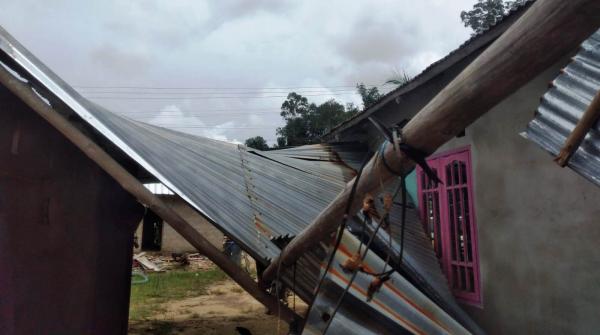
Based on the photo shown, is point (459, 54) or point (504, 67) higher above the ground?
point (459, 54)

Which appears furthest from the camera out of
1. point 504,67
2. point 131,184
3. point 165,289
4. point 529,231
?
point 165,289

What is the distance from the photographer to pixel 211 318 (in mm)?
8344

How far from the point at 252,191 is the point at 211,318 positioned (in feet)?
19.6

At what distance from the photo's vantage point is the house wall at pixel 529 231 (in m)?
3.46

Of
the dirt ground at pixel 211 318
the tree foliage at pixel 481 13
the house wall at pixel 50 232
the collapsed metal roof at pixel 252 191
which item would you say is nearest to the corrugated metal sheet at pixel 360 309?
the collapsed metal roof at pixel 252 191

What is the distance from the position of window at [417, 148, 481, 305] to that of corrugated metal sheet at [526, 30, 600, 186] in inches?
122

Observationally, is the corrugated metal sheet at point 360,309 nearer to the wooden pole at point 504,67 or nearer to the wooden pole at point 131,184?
the wooden pole at point 131,184

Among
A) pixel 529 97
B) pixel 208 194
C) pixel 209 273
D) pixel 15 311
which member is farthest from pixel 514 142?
pixel 209 273

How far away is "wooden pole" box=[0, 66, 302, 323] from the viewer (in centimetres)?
244

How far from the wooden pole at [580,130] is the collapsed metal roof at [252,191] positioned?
0.94 m

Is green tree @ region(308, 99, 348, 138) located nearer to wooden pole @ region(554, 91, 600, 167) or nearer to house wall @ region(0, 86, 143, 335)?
house wall @ region(0, 86, 143, 335)

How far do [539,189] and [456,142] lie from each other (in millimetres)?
1449

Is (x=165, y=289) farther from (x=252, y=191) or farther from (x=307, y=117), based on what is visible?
(x=307, y=117)

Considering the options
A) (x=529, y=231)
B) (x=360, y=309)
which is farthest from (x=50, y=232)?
(x=529, y=231)
